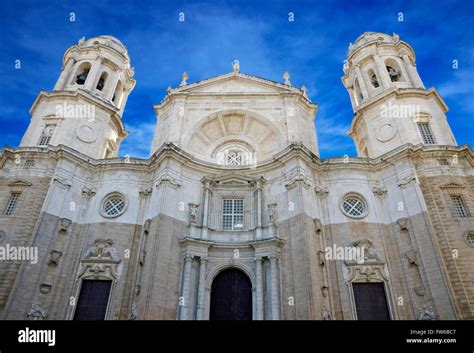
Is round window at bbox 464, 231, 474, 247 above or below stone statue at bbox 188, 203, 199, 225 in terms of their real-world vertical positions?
below

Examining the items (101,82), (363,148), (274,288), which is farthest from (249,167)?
(101,82)

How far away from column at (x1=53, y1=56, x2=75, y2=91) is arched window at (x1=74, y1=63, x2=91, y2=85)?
740 millimetres

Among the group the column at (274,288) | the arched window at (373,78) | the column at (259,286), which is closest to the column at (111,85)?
the column at (259,286)

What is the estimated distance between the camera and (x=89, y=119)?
25484 millimetres

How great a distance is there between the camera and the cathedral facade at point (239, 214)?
17.5 metres

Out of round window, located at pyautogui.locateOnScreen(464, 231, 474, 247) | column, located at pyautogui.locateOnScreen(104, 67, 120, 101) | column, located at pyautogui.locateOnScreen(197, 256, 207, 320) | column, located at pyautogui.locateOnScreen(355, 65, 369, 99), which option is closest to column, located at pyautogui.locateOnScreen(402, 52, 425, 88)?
column, located at pyautogui.locateOnScreen(355, 65, 369, 99)

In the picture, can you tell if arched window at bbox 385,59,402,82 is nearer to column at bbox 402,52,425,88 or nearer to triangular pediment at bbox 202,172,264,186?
column at bbox 402,52,425,88

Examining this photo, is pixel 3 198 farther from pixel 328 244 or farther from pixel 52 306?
pixel 328 244

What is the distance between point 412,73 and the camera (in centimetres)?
2750

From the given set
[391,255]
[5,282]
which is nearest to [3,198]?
[5,282]

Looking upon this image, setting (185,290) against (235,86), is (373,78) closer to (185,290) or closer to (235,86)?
(235,86)

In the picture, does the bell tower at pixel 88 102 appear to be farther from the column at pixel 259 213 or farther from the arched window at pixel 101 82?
the column at pixel 259 213

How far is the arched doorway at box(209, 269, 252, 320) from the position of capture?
1848 centimetres

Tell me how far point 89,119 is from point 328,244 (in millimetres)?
20822
